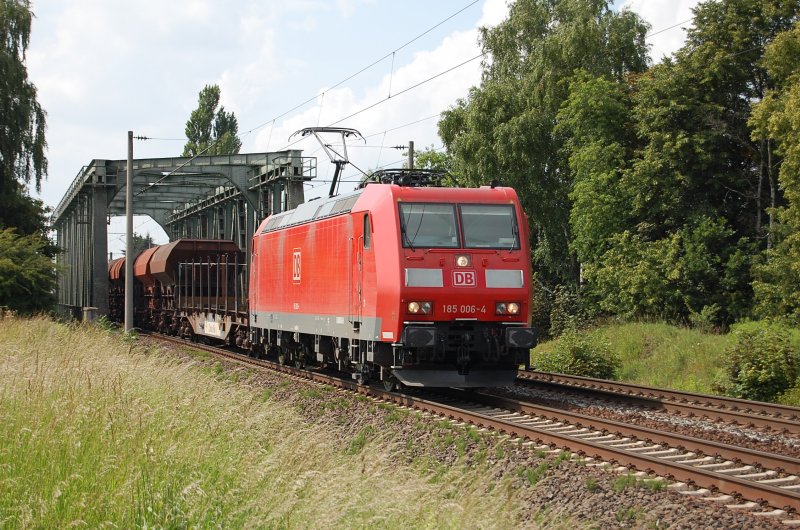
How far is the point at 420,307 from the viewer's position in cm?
1474

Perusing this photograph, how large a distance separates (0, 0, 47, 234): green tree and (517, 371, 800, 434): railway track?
87.6 ft

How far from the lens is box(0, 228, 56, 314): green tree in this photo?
28.8 metres

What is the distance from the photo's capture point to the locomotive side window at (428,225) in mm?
14977

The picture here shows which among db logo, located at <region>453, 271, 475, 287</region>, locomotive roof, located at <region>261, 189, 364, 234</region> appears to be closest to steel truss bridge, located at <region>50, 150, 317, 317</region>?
locomotive roof, located at <region>261, 189, 364, 234</region>

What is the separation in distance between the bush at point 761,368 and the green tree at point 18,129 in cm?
2934

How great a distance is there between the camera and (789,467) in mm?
9258

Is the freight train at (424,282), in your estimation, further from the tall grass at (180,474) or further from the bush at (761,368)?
the tall grass at (180,474)

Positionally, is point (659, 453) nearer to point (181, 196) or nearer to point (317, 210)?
point (317, 210)

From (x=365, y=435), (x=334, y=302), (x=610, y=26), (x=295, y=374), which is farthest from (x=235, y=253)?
(x=365, y=435)

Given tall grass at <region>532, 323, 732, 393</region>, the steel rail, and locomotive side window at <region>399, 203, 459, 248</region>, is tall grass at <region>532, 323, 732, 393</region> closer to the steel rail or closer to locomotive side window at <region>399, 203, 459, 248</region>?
the steel rail

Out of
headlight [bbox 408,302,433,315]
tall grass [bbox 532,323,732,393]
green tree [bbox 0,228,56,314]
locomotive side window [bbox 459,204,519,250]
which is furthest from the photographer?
green tree [bbox 0,228,56,314]

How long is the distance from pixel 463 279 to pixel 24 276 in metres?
18.7

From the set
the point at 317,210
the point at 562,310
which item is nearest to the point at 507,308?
the point at 317,210

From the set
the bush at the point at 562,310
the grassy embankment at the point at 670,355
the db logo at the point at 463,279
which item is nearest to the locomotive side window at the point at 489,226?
the db logo at the point at 463,279
